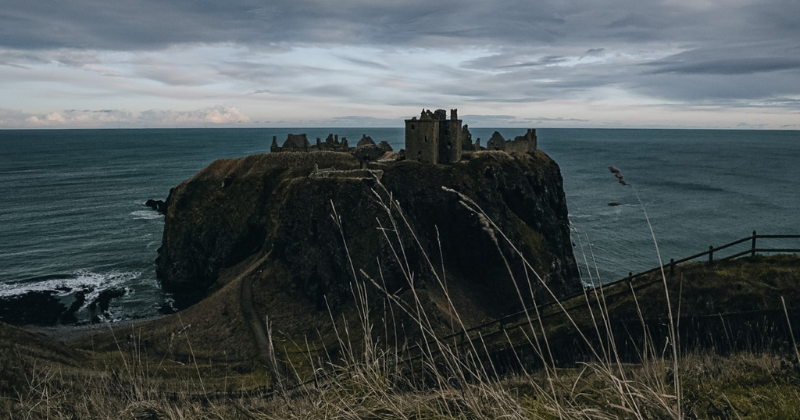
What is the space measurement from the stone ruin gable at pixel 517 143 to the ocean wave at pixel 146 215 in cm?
7014

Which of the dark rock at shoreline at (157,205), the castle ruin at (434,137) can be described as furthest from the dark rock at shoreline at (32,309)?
the dark rock at shoreline at (157,205)

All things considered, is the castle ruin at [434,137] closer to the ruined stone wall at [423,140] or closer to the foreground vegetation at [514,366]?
the ruined stone wall at [423,140]

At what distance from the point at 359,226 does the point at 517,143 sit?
34.2 metres

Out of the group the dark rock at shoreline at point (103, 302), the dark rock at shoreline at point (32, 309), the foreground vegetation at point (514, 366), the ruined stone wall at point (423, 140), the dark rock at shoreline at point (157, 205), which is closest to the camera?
the foreground vegetation at point (514, 366)

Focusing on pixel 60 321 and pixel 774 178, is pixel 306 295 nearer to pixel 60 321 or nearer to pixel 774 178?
pixel 60 321

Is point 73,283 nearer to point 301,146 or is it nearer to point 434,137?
point 301,146

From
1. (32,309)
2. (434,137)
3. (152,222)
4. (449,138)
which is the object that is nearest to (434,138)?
Result: (434,137)

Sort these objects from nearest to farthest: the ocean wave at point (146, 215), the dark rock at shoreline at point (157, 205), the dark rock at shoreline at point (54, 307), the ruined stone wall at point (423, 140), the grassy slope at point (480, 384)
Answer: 1. the grassy slope at point (480, 384)
2. the dark rock at shoreline at point (54, 307)
3. the ruined stone wall at point (423, 140)
4. the ocean wave at point (146, 215)
5. the dark rock at shoreline at point (157, 205)

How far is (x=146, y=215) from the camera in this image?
9925 cm

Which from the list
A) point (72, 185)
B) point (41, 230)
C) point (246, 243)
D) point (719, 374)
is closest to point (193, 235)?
point (246, 243)

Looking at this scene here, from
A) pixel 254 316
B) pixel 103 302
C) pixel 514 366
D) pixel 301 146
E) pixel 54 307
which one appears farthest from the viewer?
pixel 301 146

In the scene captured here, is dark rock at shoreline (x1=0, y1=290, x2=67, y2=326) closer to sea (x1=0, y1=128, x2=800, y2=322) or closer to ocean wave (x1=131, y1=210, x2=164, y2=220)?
sea (x1=0, y1=128, x2=800, y2=322)

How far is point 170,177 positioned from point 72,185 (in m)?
26.8

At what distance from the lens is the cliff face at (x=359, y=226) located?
4675 cm
